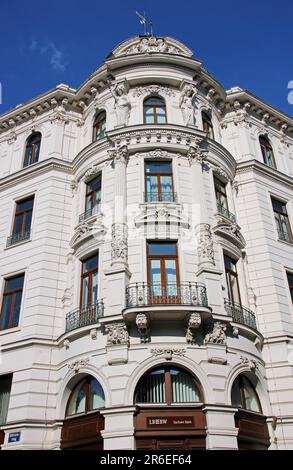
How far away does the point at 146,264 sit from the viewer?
18719 millimetres

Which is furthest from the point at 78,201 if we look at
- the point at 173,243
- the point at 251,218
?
the point at 251,218

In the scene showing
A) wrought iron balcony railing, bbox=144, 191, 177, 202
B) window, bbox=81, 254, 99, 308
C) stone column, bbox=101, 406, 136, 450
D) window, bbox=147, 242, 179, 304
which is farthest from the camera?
wrought iron balcony railing, bbox=144, 191, 177, 202

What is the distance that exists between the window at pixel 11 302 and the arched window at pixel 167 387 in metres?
6.85

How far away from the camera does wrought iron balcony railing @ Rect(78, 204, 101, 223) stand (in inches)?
847

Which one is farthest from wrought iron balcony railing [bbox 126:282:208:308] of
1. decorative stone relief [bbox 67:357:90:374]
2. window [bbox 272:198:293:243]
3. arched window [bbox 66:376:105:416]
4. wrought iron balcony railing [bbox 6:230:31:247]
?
window [bbox 272:198:293:243]

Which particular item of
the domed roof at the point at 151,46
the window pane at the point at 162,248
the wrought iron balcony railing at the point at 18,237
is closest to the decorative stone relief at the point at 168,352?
the window pane at the point at 162,248

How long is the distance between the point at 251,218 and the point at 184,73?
8.27m

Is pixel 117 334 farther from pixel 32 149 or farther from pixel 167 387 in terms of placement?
pixel 32 149

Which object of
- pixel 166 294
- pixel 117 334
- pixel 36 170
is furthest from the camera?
pixel 36 170

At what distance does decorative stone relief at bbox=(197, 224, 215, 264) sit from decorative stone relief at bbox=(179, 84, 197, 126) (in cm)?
581

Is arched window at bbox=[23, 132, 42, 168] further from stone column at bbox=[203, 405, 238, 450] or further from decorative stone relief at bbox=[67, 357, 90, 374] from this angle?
stone column at bbox=[203, 405, 238, 450]

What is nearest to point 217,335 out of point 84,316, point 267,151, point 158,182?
point 84,316

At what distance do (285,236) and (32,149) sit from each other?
1440 cm
